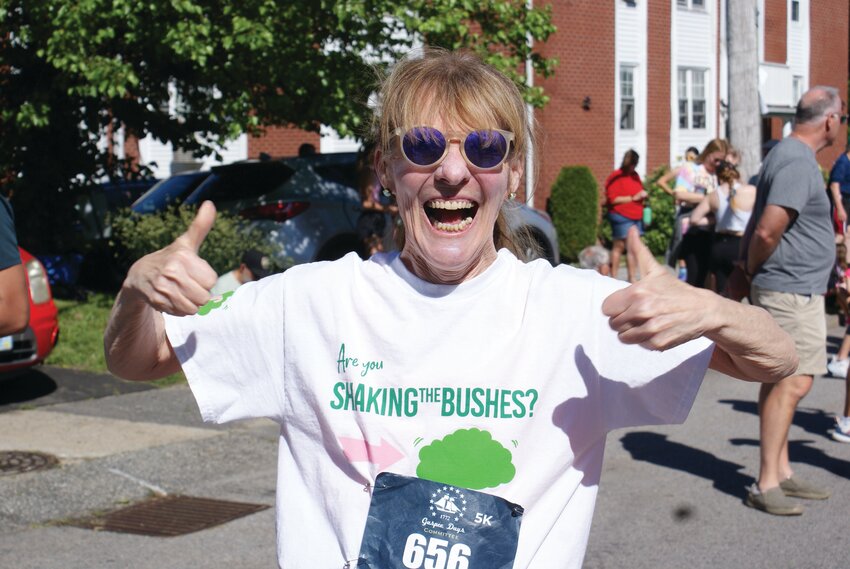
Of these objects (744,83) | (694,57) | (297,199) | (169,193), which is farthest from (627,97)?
(297,199)

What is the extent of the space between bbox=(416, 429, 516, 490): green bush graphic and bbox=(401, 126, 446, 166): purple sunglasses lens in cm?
53

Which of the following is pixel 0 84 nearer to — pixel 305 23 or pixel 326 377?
pixel 305 23

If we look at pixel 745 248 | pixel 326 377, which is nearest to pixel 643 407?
pixel 326 377

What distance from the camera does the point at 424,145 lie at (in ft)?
7.01

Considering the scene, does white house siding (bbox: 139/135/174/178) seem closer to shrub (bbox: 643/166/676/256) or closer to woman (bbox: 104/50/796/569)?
shrub (bbox: 643/166/676/256)

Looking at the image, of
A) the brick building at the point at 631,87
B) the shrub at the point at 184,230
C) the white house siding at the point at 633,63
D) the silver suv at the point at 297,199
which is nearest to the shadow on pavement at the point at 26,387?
the shrub at the point at 184,230

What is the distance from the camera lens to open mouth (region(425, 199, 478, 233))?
7.14 feet

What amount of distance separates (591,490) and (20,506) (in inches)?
174

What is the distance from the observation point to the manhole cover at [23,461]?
6.27 m

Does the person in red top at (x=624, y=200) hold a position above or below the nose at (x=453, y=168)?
below

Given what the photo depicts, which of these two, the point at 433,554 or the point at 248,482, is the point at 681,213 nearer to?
the point at 248,482

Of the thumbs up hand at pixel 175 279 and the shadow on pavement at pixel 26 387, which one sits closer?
the thumbs up hand at pixel 175 279

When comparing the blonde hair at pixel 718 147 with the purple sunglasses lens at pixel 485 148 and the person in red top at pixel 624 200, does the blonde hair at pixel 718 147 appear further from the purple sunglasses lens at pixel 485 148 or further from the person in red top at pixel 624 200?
the purple sunglasses lens at pixel 485 148

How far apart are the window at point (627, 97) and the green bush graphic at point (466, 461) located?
2500cm
